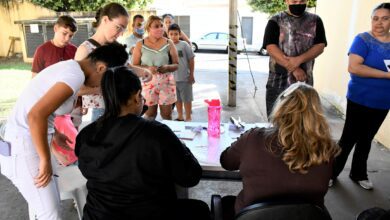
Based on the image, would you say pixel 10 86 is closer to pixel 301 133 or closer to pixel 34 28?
pixel 34 28

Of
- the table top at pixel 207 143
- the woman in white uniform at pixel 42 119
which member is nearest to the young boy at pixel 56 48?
the table top at pixel 207 143

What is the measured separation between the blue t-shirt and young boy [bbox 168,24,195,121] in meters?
2.41

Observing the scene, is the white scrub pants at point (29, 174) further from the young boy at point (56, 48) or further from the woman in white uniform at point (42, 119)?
the young boy at point (56, 48)

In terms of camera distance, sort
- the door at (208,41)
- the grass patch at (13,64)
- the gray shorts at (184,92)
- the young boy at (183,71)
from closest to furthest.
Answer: the young boy at (183,71) < the gray shorts at (184,92) < the grass patch at (13,64) < the door at (208,41)

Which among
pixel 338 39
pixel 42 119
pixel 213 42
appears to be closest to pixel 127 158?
pixel 42 119

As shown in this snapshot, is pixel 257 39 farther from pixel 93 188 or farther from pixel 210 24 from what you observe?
pixel 93 188

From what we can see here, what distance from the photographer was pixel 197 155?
2.04 meters

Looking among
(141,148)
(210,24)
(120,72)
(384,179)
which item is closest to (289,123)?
(141,148)

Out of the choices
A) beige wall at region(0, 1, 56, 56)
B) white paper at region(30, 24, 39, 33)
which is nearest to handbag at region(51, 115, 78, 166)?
white paper at region(30, 24, 39, 33)

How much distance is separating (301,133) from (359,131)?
6.34 feet

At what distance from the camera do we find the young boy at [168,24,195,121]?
4.65 m

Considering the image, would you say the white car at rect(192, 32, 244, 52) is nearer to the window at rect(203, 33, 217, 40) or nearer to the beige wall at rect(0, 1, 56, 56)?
the window at rect(203, 33, 217, 40)

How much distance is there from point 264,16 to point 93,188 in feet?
62.0

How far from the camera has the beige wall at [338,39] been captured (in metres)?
5.23
